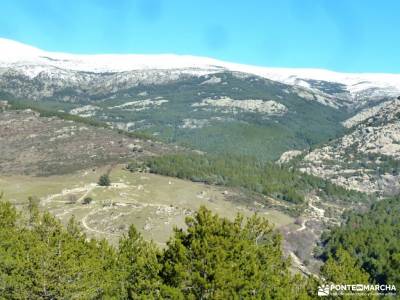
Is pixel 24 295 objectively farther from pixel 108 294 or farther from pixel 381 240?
pixel 381 240

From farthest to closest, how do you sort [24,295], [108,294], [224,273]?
[108,294] < [24,295] < [224,273]

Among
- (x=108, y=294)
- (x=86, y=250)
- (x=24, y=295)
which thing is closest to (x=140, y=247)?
(x=86, y=250)

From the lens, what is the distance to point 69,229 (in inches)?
3622

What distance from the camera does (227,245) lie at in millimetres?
62562

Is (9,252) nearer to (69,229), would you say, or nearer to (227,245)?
(69,229)

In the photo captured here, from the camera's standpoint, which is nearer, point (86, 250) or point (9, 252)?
point (9, 252)

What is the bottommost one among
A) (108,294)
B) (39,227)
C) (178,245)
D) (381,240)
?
(381,240)

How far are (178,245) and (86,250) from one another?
2338 cm

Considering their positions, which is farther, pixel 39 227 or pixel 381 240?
pixel 381 240

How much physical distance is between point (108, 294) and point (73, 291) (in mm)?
9203

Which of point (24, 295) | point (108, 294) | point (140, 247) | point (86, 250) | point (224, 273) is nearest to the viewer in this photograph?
point (224, 273)

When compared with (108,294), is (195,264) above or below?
above

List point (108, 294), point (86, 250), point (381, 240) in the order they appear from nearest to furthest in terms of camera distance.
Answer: point (108, 294) < point (86, 250) < point (381, 240)

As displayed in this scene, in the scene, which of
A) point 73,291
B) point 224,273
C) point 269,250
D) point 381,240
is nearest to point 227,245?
point 224,273
